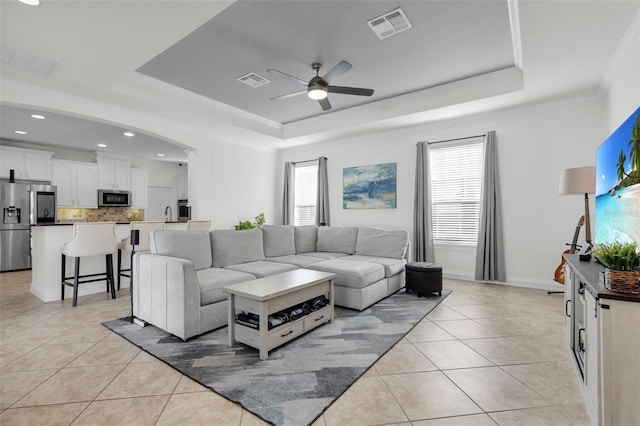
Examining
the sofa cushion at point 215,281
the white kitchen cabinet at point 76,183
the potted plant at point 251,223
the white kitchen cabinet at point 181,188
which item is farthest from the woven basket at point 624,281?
the white kitchen cabinet at point 181,188

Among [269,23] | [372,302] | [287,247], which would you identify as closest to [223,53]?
[269,23]

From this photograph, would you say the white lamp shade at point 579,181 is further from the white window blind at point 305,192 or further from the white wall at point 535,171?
the white window blind at point 305,192

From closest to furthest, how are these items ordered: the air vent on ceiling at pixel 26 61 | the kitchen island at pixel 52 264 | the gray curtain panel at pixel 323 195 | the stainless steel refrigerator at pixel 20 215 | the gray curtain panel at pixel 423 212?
1. the air vent on ceiling at pixel 26 61
2. the kitchen island at pixel 52 264
3. the gray curtain panel at pixel 423 212
4. the stainless steel refrigerator at pixel 20 215
5. the gray curtain panel at pixel 323 195

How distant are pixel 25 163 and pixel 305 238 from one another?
646 centimetres

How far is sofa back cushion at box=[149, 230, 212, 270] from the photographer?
3.24 meters

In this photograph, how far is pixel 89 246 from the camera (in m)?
3.78

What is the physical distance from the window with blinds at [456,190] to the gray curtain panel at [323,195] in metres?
→ 2.24

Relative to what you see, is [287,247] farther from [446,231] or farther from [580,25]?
[580,25]

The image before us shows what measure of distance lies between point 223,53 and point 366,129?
9.66 feet

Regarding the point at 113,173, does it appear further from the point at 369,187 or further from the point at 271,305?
the point at 271,305

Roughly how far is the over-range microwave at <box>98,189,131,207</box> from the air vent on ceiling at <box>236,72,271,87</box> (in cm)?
564

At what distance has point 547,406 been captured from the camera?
1771mm

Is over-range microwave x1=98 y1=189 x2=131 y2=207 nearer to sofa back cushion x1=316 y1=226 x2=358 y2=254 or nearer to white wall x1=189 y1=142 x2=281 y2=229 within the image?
white wall x1=189 y1=142 x2=281 y2=229

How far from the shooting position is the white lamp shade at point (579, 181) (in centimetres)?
317
